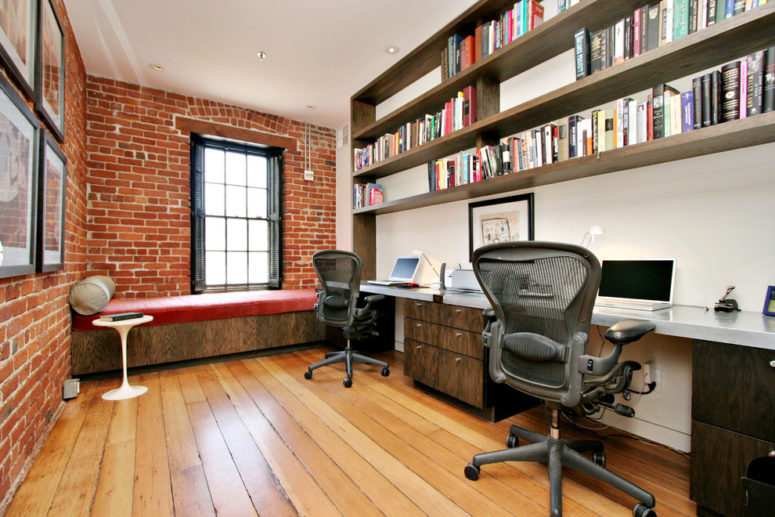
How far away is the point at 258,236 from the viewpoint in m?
4.71

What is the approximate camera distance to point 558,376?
1436 mm

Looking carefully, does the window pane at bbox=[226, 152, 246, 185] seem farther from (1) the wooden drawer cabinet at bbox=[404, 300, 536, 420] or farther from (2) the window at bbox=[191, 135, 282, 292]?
(1) the wooden drawer cabinet at bbox=[404, 300, 536, 420]

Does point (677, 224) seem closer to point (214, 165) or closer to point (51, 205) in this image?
point (51, 205)

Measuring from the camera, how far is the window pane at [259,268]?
4.66 metres

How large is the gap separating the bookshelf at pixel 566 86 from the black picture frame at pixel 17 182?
2.36 metres

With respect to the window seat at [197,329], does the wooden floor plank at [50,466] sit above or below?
below

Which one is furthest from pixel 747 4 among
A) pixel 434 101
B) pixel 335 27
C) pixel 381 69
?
pixel 381 69

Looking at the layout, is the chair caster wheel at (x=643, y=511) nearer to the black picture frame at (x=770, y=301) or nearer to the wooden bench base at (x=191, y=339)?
the black picture frame at (x=770, y=301)

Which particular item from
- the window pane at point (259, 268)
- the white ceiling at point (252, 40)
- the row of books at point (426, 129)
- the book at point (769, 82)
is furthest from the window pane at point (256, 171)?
the book at point (769, 82)

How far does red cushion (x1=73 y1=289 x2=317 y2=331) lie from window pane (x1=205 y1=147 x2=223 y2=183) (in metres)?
1.43

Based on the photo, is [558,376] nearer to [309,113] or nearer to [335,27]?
[335,27]

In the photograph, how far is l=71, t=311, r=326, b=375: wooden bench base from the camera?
294cm

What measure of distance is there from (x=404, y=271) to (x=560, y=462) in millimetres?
2185

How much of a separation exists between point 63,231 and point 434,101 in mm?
2914
